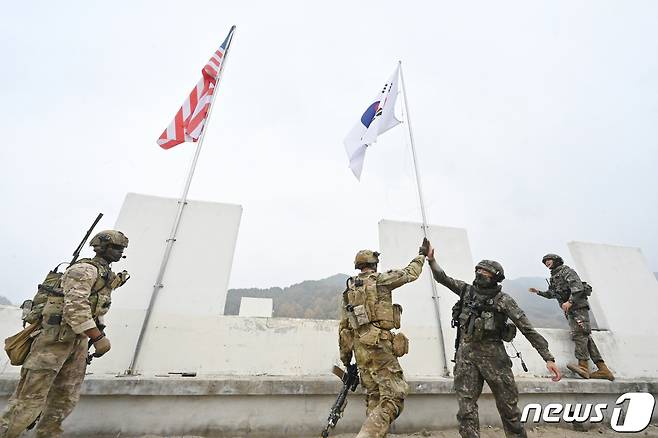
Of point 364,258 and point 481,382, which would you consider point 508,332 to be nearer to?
point 481,382

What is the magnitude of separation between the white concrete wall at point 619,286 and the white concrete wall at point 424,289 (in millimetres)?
2416

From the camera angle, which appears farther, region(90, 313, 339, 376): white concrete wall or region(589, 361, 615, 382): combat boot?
region(589, 361, 615, 382): combat boot

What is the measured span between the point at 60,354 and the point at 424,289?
478 centimetres

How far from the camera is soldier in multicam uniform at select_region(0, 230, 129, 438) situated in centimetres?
248

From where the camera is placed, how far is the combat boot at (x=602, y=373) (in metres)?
4.64

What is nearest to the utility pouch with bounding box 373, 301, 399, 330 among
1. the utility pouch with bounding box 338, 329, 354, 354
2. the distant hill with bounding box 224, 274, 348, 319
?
the utility pouch with bounding box 338, 329, 354, 354

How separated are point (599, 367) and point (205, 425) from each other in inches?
236

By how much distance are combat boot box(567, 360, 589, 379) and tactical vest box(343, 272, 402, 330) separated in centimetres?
375

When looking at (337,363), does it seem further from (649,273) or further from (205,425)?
(649,273)

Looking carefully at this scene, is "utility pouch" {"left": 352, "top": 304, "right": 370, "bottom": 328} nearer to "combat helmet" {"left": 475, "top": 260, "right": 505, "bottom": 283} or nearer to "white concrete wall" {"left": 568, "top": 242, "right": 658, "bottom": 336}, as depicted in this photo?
"combat helmet" {"left": 475, "top": 260, "right": 505, "bottom": 283}

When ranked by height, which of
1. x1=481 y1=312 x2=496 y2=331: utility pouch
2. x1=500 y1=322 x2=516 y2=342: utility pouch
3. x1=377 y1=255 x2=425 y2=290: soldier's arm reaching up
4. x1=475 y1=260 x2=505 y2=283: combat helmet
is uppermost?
x1=475 y1=260 x2=505 y2=283: combat helmet

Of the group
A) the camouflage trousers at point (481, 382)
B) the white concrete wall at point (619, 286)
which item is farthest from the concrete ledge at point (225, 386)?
the white concrete wall at point (619, 286)

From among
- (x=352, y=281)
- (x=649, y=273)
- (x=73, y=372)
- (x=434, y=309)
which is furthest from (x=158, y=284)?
(x=649, y=273)

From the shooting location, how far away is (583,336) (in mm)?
4922
